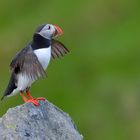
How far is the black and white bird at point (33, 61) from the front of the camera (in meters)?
15.8

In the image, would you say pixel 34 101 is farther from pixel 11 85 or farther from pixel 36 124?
pixel 11 85

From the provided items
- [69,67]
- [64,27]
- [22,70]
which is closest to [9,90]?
[22,70]

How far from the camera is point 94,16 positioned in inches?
1380

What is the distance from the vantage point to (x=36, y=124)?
15008 millimetres

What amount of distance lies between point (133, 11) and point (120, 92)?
7.63 metres

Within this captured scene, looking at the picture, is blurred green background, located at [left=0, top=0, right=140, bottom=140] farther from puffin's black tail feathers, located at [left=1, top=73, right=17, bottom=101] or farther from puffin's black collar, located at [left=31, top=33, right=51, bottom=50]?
puffin's black collar, located at [left=31, top=33, right=51, bottom=50]

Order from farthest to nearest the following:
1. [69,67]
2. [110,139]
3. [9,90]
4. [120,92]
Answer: [69,67]
[120,92]
[110,139]
[9,90]

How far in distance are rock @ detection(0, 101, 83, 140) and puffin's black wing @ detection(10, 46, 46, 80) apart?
406 millimetres

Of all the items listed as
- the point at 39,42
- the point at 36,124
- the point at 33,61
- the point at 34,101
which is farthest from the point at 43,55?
the point at 36,124

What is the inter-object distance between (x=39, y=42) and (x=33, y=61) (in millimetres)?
325

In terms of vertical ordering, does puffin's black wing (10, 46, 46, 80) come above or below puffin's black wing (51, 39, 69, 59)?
above

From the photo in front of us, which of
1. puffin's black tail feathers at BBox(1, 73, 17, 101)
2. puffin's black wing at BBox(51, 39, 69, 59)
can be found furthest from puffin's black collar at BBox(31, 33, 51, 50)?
puffin's black wing at BBox(51, 39, 69, 59)

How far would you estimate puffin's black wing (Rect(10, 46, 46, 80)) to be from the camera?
15.8 m

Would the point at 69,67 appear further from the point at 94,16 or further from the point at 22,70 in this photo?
the point at 22,70
